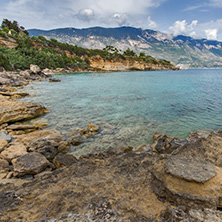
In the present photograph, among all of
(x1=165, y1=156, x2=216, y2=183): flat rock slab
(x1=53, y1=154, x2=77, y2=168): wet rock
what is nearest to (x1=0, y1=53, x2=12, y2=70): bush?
(x1=53, y1=154, x2=77, y2=168): wet rock

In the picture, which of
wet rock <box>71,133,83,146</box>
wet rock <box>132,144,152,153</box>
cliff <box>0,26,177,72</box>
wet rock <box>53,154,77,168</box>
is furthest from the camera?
cliff <box>0,26,177,72</box>

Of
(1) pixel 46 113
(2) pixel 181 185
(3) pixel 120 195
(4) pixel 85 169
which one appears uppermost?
(2) pixel 181 185

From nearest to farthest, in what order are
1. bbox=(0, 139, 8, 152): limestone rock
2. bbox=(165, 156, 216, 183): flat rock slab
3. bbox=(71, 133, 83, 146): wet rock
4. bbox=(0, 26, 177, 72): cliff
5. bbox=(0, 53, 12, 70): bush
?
bbox=(165, 156, 216, 183): flat rock slab, bbox=(0, 139, 8, 152): limestone rock, bbox=(71, 133, 83, 146): wet rock, bbox=(0, 53, 12, 70): bush, bbox=(0, 26, 177, 72): cliff

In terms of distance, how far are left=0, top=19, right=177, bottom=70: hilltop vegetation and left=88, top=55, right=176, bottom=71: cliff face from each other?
2201mm

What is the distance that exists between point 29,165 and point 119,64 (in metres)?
109

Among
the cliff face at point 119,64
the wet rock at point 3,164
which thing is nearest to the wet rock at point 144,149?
the wet rock at point 3,164

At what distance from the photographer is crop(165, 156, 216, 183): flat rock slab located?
10.9ft

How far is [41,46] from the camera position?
87.1 metres

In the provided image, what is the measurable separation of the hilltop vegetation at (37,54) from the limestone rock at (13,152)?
45.0 metres

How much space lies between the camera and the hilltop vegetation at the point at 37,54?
2044 inches

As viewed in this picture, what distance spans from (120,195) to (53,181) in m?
2.18

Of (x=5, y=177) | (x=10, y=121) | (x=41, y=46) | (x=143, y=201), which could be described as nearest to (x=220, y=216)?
(x=143, y=201)

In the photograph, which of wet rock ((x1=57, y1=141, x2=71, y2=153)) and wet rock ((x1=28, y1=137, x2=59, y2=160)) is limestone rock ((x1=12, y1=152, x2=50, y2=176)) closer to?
wet rock ((x1=28, y1=137, x2=59, y2=160))

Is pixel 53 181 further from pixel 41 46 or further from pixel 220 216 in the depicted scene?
pixel 41 46
